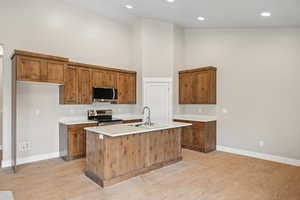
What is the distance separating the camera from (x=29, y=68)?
3.72m

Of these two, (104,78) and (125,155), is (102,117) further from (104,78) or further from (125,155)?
(125,155)

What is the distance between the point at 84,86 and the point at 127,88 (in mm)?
1362

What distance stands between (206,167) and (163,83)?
277 centimetres

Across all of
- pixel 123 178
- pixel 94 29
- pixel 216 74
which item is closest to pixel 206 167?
pixel 123 178

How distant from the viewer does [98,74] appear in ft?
16.5

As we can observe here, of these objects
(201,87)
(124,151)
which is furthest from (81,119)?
(201,87)

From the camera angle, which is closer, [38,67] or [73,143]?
[38,67]

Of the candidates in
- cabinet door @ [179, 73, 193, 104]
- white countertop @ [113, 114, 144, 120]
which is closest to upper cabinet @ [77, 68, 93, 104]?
white countertop @ [113, 114, 144, 120]

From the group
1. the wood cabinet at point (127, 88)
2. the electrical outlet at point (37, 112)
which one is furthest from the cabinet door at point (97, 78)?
the electrical outlet at point (37, 112)

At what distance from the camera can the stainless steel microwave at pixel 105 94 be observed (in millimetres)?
4910

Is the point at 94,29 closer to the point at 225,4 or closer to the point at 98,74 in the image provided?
the point at 98,74

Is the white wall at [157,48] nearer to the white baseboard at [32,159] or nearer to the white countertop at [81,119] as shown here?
the white countertop at [81,119]

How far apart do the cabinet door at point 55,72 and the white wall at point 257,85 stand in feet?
12.9

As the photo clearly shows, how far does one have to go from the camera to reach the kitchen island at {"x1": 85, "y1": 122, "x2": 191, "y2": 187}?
2.97m
